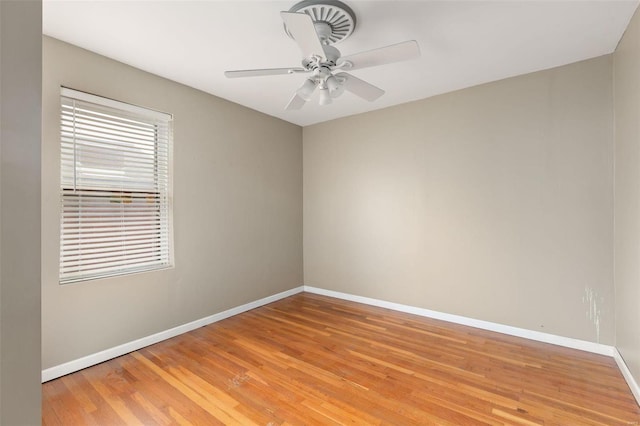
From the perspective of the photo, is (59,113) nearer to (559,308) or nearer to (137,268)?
(137,268)

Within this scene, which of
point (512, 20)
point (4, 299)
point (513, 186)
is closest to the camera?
point (4, 299)

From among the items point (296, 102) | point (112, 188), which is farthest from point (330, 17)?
point (112, 188)

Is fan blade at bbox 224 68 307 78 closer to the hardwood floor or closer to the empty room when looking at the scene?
the empty room

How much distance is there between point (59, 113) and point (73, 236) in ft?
3.11

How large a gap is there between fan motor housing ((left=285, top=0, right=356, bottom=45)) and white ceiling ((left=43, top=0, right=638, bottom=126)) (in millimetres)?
63

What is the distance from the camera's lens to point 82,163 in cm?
233

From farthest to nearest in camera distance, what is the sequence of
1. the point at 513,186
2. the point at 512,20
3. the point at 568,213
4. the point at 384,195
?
the point at 384,195 < the point at 513,186 < the point at 568,213 < the point at 512,20

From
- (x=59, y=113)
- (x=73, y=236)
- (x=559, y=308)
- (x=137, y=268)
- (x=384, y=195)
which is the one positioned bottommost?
(x=559, y=308)

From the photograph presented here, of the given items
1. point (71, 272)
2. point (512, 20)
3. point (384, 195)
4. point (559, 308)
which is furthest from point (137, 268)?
point (559, 308)

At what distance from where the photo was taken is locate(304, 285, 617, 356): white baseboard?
2.52m

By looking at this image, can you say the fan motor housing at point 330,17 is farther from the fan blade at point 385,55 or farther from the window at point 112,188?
the window at point 112,188

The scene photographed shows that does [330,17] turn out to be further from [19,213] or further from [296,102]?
[19,213]

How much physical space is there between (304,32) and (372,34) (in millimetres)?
843

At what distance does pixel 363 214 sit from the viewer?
3.92 meters
